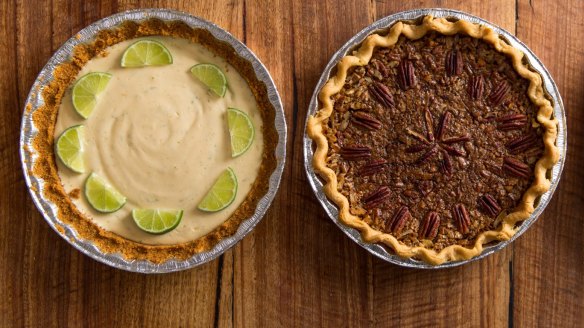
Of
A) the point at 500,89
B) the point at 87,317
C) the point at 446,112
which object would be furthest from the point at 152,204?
the point at 500,89

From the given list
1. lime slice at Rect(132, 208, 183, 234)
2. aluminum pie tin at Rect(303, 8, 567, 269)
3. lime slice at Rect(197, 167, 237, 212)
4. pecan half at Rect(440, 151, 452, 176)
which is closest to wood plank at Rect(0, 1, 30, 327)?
lime slice at Rect(132, 208, 183, 234)

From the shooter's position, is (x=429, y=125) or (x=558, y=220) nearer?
(x=429, y=125)

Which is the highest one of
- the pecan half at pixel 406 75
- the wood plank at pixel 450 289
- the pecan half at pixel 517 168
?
the pecan half at pixel 406 75

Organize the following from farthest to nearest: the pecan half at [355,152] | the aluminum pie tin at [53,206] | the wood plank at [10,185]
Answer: the wood plank at [10,185] → the aluminum pie tin at [53,206] → the pecan half at [355,152]

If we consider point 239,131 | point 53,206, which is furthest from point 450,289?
point 53,206

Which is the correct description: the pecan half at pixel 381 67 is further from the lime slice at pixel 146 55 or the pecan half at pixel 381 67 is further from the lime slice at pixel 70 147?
the lime slice at pixel 70 147

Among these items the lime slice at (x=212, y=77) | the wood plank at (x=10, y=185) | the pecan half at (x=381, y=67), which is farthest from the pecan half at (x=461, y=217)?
the wood plank at (x=10, y=185)

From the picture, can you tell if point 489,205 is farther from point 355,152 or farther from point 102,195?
point 102,195
